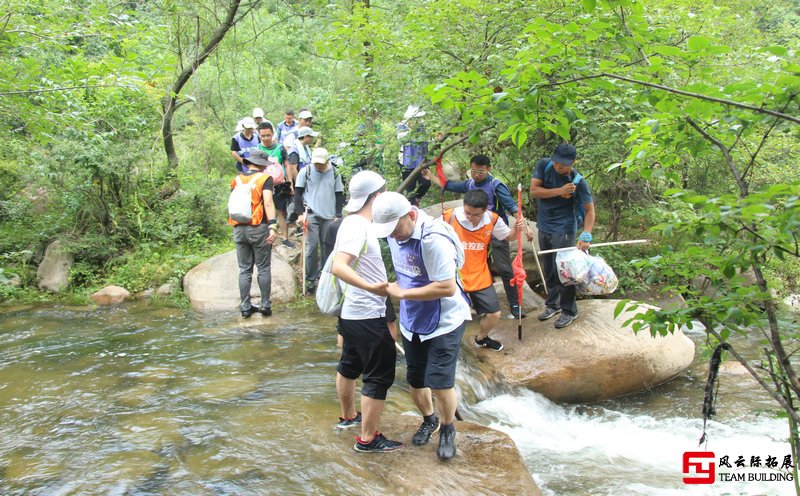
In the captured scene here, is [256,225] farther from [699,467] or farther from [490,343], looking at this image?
[699,467]

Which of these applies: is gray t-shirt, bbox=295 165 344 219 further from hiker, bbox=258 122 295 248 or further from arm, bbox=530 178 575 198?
arm, bbox=530 178 575 198

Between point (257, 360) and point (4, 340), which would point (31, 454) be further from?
point (4, 340)

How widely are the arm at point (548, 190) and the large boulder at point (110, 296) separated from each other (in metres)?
7.16

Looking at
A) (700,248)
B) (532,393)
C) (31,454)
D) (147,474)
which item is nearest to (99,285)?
(31,454)

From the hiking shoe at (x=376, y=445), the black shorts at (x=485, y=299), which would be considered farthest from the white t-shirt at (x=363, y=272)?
the black shorts at (x=485, y=299)

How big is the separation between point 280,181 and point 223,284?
6.76 feet

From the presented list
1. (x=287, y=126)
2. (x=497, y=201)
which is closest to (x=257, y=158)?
(x=497, y=201)

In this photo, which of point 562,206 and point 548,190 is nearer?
point 548,190

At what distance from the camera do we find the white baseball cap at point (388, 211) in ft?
11.5

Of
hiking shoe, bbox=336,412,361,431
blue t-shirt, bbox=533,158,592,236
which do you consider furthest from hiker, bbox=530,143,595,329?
hiking shoe, bbox=336,412,361,431

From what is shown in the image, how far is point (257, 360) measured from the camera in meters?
6.24

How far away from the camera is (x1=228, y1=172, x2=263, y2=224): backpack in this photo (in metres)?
6.90

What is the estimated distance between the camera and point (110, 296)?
926 cm

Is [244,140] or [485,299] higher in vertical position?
[244,140]
